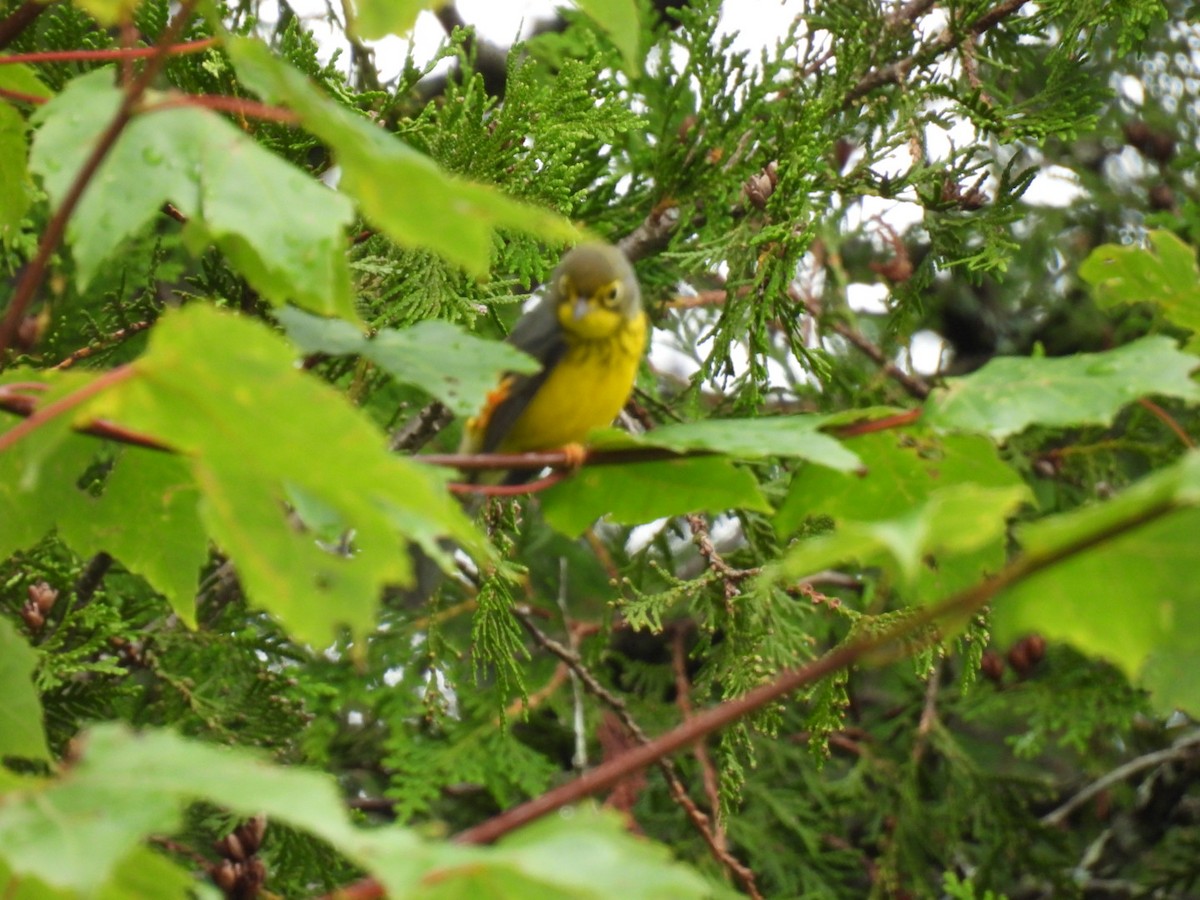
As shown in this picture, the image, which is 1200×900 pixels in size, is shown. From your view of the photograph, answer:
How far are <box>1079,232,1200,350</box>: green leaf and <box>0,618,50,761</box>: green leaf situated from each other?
137 centimetres

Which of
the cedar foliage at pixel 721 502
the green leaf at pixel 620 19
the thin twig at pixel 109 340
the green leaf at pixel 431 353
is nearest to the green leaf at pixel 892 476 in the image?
the cedar foliage at pixel 721 502

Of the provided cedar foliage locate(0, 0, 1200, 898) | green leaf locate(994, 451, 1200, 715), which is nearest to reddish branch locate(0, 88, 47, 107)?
cedar foliage locate(0, 0, 1200, 898)

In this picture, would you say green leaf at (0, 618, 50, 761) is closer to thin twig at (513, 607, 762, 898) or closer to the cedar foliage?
the cedar foliage

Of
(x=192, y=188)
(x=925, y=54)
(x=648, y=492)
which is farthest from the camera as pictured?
(x=925, y=54)

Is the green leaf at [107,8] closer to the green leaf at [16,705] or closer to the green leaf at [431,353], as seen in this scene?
the green leaf at [431,353]

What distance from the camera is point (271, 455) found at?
44.1 inches

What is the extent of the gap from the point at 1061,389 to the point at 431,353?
734mm

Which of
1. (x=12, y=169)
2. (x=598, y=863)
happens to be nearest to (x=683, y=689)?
(x=12, y=169)

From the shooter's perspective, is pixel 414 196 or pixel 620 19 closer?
pixel 414 196

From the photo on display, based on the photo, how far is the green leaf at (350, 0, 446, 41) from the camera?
145cm

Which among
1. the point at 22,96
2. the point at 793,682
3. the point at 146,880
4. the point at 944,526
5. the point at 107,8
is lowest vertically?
the point at 146,880

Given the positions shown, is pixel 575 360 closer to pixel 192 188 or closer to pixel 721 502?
pixel 721 502

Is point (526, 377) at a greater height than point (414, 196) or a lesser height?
greater

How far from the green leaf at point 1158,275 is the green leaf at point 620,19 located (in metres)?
0.64
